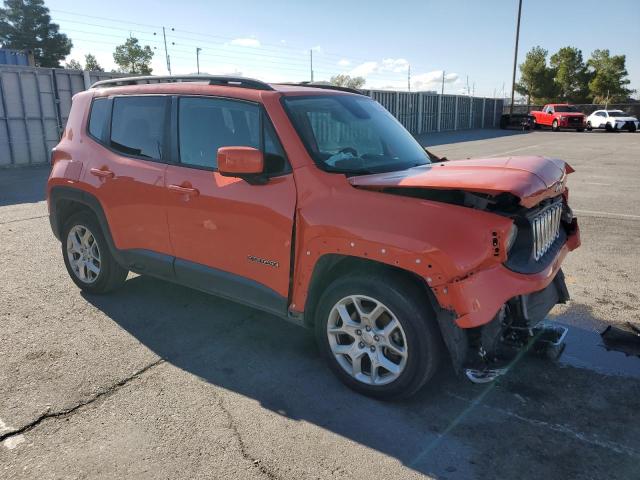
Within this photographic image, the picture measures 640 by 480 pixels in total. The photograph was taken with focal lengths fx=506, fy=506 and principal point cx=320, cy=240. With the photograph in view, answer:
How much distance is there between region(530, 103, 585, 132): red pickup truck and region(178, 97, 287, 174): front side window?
3759 centimetres

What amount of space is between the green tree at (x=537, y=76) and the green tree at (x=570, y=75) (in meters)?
0.93

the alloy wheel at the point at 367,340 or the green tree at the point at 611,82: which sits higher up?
the green tree at the point at 611,82

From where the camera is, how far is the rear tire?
4602 mm

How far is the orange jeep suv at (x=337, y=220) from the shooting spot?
8.96 ft

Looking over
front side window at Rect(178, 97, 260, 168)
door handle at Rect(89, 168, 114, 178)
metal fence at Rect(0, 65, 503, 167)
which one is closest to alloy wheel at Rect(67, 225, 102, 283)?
door handle at Rect(89, 168, 114, 178)

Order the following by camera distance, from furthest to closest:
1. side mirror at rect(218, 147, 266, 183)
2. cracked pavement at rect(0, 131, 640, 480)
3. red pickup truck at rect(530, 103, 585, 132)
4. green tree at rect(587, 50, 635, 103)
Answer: green tree at rect(587, 50, 635, 103) < red pickup truck at rect(530, 103, 585, 132) < side mirror at rect(218, 147, 266, 183) < cracked pavement at rect(0, 131, 640, 480)

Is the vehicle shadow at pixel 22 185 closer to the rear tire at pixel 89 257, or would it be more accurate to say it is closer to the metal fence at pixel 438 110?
the rear tire at pixel 89 257

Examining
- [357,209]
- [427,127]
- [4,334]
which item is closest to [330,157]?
[357,209]

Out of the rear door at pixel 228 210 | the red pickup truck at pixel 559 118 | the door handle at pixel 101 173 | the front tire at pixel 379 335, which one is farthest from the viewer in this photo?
the red pickup truck at pixel 559 118

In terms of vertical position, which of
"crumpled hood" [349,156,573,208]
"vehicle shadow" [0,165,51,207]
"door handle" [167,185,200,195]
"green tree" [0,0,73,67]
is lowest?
"vehicle shadow" [0,165,51,207]

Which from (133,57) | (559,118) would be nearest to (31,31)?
(133,57)

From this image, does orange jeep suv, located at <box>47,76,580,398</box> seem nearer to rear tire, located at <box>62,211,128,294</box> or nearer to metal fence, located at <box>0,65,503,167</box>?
rear tire, located at <box>62,211,128,294</box>

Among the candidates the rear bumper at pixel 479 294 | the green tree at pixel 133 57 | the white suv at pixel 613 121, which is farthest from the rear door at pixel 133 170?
the green tree at pixel 133 57

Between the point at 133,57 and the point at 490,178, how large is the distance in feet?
272
